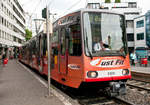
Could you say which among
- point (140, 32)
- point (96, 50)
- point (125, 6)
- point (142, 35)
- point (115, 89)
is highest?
point (125, 6)

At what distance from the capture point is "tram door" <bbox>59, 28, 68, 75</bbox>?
6516mm

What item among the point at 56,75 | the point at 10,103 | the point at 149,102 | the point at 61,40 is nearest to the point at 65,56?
the point at 61,40

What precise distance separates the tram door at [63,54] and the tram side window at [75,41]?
35 centimetres

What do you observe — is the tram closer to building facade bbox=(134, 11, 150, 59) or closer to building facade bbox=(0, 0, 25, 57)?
building facade bbox=(134, 11, 150, 59)

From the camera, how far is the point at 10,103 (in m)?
5.55

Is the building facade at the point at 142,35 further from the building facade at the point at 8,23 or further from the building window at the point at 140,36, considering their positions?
the building facade at the point at 8,23

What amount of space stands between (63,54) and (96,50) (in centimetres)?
156

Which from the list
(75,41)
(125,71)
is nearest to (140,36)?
(125,71)

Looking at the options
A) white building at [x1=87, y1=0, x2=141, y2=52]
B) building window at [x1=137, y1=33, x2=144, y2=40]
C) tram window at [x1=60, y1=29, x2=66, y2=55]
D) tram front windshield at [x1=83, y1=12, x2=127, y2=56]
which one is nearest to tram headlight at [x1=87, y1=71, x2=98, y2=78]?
tram front windshield at [x1=83, y1=12, x2=127, y2=56]

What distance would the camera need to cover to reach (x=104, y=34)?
5.89 meters

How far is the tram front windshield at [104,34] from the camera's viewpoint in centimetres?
571

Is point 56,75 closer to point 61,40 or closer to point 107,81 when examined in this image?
point 61,40

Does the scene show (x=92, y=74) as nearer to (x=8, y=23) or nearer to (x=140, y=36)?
(x=140, y=36)

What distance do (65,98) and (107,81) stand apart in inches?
60.0
